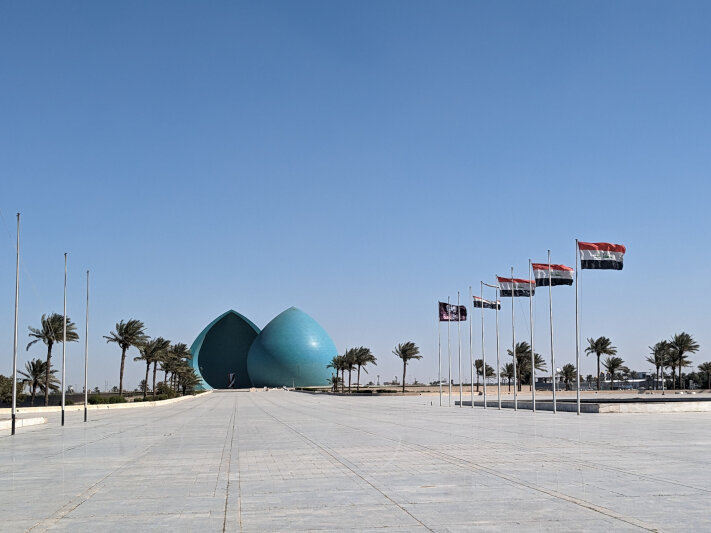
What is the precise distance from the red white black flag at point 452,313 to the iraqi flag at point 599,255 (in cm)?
1441

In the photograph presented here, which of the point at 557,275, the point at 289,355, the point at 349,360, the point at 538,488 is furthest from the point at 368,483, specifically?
the point at 289,355

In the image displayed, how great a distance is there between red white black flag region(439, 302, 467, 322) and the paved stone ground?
24.4 meters

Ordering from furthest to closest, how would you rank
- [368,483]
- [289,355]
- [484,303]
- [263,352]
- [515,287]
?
[263,352] < [289,355] < [484,303] < [515,287] < [368,483]

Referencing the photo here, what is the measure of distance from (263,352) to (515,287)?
101158mm

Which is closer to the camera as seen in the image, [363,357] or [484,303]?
[484,303]

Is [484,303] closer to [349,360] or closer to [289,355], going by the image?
[349,360]

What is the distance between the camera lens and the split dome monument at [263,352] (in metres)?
134

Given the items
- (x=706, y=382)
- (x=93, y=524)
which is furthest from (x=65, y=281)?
(x=706, y=382)

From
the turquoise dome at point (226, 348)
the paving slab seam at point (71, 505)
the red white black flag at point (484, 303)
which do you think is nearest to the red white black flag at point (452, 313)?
the red white black flag at point (484, 303)

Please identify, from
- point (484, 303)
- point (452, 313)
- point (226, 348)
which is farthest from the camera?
point (226, 348)

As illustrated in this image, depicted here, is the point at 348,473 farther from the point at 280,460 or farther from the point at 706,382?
the point at 706,382

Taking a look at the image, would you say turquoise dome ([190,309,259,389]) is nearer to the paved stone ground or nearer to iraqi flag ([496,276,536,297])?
iraqi flag ([496,276,536,297])

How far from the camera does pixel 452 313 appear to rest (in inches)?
1758

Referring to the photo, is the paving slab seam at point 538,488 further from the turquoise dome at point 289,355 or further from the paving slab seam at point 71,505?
the turquoise dome at point 289,355
